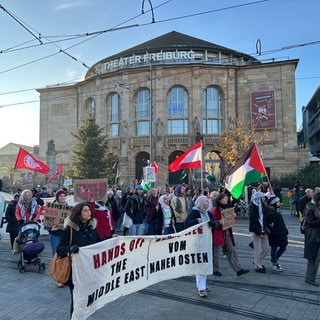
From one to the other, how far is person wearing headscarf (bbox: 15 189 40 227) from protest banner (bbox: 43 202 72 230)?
4.47 feet

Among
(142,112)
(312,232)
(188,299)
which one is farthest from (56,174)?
(142,112)

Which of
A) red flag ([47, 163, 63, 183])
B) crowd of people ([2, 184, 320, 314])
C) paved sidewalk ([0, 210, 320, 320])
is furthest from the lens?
red flag ([47, 163, 63, 183])

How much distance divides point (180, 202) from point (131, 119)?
37240 millimetres

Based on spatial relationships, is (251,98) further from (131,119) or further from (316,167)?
(131,119)

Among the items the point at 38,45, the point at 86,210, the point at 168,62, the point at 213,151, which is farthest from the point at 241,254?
the point at 168,62

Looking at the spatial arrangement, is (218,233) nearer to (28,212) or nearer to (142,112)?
(28,212)

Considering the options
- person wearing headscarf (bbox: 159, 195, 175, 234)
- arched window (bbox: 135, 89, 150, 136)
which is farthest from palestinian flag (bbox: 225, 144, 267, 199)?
arched window (bbox: 135, 89, 150, 136)

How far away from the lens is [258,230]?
771 cm

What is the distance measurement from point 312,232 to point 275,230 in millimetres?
1185

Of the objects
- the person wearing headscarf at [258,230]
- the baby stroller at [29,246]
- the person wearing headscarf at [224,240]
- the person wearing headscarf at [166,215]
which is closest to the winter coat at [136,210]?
the person wearing headscarf at [166,215]

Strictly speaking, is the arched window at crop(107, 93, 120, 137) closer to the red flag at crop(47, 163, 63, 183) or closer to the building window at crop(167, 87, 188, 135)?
the building window at crop(167, 87, 188, 135)

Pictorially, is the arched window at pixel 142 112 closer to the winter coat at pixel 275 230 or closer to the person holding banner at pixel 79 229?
the winter coat at pixel 275 230

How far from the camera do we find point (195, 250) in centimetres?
611

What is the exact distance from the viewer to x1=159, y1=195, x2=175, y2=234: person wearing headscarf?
10.0 metres
